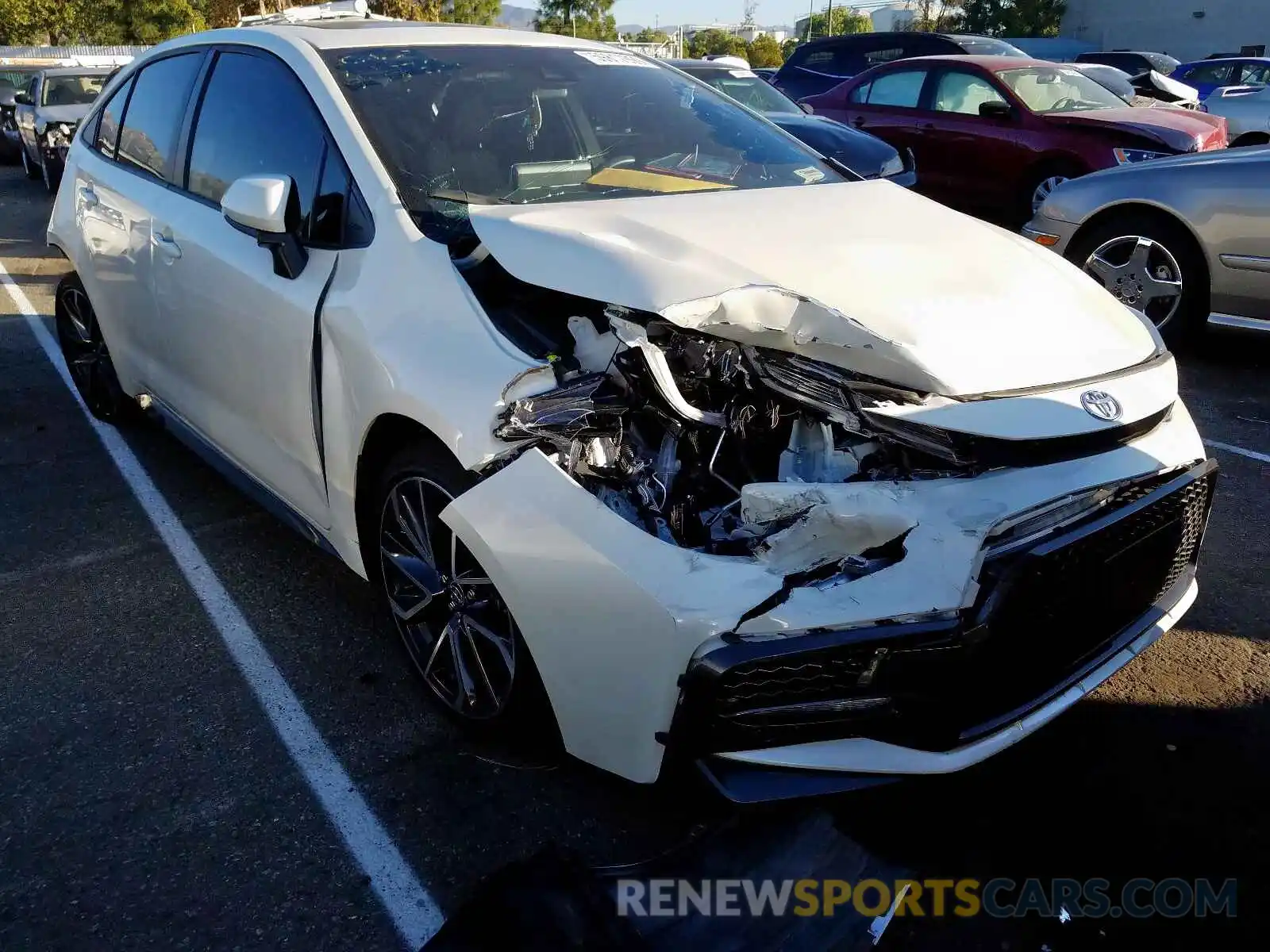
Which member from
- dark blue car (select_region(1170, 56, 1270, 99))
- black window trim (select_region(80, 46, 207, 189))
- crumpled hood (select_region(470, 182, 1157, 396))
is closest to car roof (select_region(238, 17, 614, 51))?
black window trim (select_region(80, 46, 207, 189))

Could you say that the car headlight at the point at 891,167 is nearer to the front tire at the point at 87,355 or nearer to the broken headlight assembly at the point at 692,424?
the front tire at the point at 87,355

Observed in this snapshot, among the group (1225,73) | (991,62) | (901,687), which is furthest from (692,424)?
(1225,73)

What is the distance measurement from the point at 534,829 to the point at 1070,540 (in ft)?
4.66

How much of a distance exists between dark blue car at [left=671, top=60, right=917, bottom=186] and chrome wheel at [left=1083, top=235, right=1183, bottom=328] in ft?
5.41

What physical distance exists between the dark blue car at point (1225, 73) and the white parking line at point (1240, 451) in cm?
1589

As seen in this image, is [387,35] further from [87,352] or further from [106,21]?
[106,21]

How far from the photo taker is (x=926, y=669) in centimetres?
199

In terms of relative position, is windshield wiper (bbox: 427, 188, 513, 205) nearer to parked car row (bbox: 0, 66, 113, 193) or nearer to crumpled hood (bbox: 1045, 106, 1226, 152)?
crumpled hood (bbox: 1045, 106, 1226, 152)

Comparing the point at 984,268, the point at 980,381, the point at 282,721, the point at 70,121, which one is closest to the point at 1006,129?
the point at 984,268

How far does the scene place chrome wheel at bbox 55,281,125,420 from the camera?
4852mm

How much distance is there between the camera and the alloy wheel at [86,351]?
15.9 ft

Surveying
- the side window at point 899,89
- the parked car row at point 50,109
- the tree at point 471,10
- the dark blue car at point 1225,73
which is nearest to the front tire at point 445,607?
the side window at point 899,89

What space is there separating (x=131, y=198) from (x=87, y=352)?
1.38 meters

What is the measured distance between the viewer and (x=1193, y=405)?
5.29 meters
